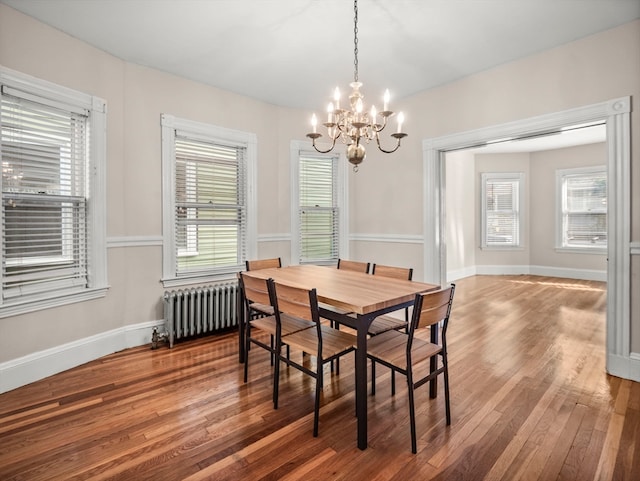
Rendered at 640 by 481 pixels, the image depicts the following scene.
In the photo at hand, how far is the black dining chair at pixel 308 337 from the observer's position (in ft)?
6.68

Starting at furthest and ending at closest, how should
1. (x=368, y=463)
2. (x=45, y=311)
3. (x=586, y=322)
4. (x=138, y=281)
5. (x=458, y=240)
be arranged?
(x=458, y=240) → (x=586, y=322) → (x=138, y=281) → (x=45, y=311) → (x=368, y=463)

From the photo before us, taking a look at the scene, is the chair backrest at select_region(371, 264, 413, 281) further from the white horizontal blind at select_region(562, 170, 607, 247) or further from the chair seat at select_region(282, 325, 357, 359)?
the white horizontal blind at select_region(562, 170, 607, 247)

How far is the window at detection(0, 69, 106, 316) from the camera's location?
2.65m

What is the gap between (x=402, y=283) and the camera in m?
2.53

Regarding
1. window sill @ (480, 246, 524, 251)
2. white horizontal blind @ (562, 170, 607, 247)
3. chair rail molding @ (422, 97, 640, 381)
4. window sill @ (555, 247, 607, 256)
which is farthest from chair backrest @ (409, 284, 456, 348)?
white horizontal blind @ (562, 170, 607, 247)

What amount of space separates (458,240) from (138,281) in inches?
253

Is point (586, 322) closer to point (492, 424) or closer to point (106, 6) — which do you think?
point (492, 424)

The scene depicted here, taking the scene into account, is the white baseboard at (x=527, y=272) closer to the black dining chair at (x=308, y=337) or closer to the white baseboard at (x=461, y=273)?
the white baseboard at (x=461, y=273)

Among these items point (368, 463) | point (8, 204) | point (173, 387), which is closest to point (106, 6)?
point (8, 204)

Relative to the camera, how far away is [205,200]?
407 cm

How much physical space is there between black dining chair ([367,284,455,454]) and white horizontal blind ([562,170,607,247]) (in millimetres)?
6929

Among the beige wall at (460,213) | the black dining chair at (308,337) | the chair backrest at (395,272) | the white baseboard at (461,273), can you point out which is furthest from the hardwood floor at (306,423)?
the beige wall at (460,213)

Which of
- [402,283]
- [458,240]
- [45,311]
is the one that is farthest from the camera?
[458,240]

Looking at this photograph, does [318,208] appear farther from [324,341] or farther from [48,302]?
[48,302]
